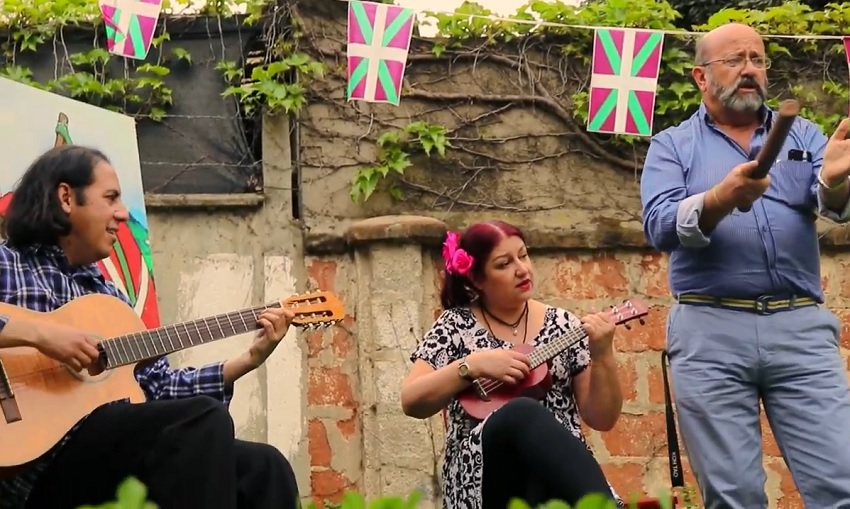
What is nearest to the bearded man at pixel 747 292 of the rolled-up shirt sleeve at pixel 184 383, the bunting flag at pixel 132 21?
the rolled-up shirt sleeve at pixel 184 383

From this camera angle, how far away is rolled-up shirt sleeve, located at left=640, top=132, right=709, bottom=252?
10.0ft

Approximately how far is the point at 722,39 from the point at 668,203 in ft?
1.52

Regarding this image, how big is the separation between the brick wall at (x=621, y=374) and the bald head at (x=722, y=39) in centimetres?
162

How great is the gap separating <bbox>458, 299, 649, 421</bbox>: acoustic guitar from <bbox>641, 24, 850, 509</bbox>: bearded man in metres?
0.15

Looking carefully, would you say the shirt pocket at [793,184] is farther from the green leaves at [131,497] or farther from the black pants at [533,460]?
the green leaves at [131,497]

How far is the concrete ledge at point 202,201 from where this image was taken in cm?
483

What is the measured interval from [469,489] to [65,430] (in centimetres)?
100

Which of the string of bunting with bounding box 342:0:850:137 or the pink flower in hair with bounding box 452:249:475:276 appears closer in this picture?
the pink flower in hair with bounding box 452:249:475:276

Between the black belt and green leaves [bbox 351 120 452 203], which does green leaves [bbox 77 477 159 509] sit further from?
green leaves [bbox 351 120 452 203]

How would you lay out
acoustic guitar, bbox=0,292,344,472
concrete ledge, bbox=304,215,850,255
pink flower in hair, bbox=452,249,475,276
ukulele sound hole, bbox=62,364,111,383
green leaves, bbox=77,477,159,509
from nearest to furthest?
green leaves, bbox=77,477,159,509 → acoustic guitar, bbox=0,292,344,472 → ukulele sound hole, bbox=62,364,111,383 → pink flower in hair, bbox=452,249,475,276 → concrete ledge, bbox=304,215,850,255

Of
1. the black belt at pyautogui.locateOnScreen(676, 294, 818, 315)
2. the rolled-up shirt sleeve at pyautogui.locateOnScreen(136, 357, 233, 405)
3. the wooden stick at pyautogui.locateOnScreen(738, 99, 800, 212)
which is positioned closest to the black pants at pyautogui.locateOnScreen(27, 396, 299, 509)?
the rolled-up shirt sleeve at pyautogui.locateOnScreen(136, 357, 233, 405)

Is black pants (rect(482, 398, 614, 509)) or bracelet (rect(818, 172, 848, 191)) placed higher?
bracelet (rect(818, 172, 848, 191))

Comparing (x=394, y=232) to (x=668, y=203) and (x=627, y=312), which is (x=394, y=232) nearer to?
(x=627, y=312)

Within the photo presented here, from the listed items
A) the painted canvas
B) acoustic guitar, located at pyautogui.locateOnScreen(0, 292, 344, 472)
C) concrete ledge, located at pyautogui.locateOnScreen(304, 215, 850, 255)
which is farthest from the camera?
concrete ledge, located at pyautogui.locateOnScreen(304, 215, 850, 255)
